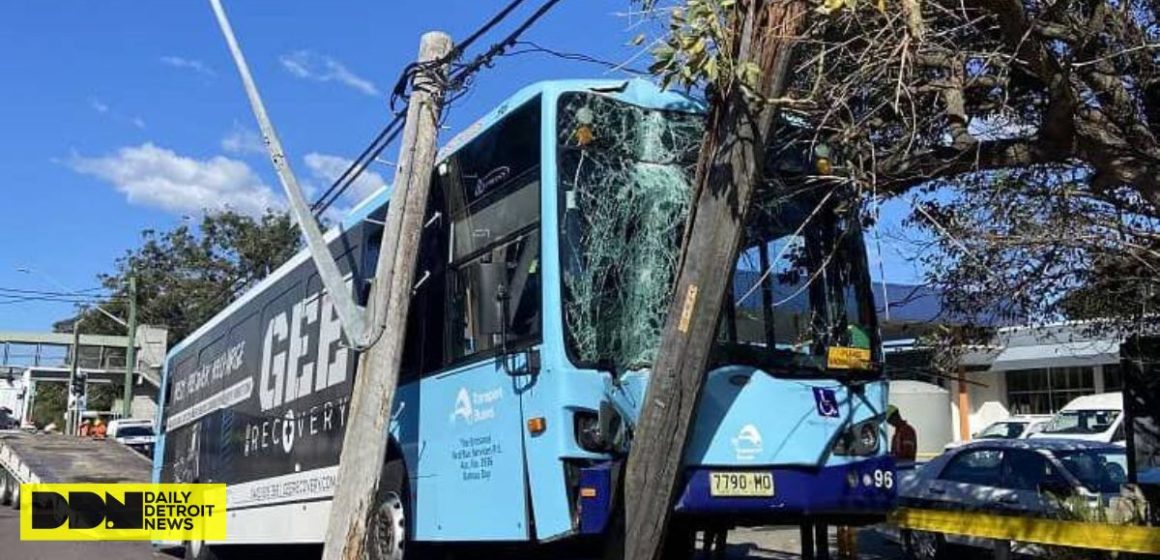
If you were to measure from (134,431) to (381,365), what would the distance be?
31616 mm

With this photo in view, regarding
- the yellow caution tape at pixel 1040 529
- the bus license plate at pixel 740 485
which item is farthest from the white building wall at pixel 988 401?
the bus license plate at pixel 740 485

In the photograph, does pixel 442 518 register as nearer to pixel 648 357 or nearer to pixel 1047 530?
pixel 648 357

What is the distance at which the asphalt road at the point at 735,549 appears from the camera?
13688 mm

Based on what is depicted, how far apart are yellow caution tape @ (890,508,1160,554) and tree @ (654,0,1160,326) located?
1.70m

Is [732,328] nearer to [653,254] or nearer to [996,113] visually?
[653,254]

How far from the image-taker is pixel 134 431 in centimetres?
3644

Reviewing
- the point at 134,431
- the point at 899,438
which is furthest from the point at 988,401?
the point at 899,438

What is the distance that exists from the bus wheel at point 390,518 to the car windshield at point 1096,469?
7290 millimetres

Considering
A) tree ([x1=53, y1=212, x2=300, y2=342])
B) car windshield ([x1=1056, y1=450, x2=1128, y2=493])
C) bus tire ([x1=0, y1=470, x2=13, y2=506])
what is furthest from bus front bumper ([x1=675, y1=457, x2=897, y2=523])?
tree ([x1=53, y1=212, x2=300, y2=342])

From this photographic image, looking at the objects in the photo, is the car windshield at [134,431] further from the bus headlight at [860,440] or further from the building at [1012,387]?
the bus headlight at [860,440]

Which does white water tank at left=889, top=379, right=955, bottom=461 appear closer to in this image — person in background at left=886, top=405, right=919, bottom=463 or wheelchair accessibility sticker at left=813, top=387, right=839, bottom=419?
person in background at left=886, top=405, right=919, bottom=463

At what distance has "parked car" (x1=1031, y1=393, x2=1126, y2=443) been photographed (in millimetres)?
20300

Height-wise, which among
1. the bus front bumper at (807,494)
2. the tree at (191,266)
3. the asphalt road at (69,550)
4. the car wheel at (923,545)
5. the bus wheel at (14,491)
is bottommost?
the asphalt road at (69,550)

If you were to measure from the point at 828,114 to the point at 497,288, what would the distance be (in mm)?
2189
